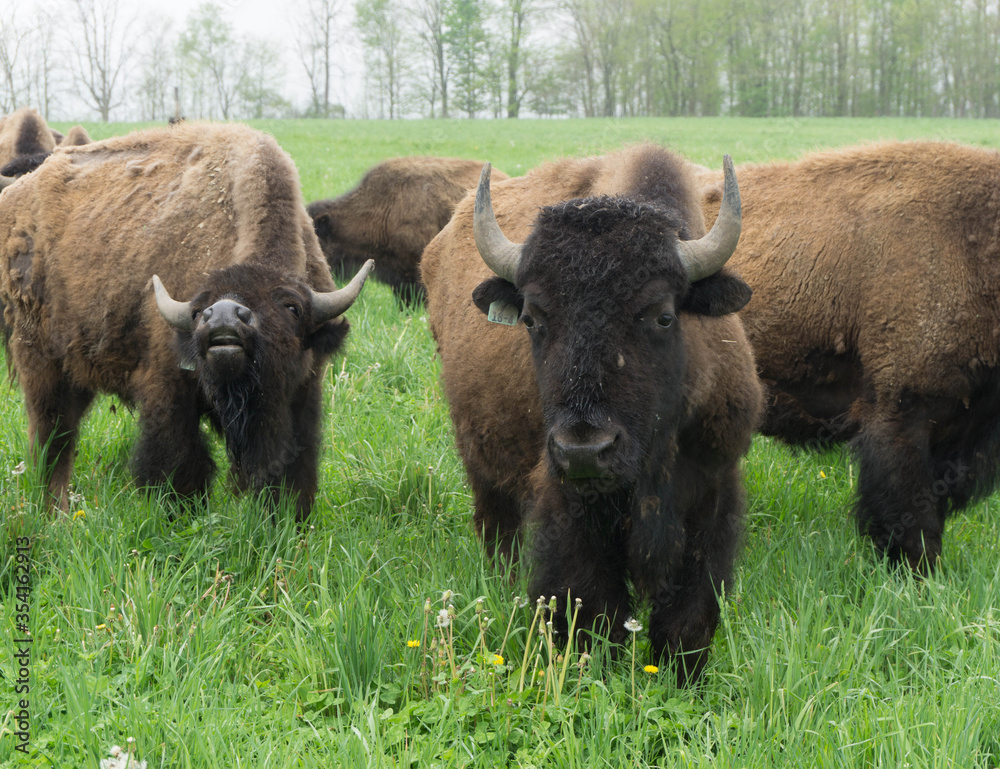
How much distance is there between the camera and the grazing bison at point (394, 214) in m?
10.9

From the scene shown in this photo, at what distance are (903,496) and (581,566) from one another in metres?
2.09

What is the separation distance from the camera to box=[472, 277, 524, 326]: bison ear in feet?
10.7

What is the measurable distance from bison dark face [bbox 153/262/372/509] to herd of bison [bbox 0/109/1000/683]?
0.02 m

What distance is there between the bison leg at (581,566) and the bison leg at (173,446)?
7.27ft

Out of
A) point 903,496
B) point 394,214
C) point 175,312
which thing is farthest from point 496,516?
point 394,214

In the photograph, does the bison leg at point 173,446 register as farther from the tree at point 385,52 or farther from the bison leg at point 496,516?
the tree at point 385,52

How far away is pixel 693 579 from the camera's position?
329cm

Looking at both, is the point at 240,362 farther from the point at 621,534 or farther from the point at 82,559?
the point at 621,534

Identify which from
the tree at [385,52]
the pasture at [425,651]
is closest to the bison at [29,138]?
the pasture at [425,651]

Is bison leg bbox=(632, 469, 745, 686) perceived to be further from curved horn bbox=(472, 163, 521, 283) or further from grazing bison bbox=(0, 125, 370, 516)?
grazing bison bbox=(0, 125, 370, 516)

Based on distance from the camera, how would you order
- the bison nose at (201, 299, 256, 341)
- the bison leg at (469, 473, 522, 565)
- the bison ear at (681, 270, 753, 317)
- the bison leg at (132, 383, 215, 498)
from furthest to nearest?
the bison leg at (132, 383, 215, 498)
the bison leg at (469, 473, 522, 565)
the bison nose at (201, 299, 256, 341)
the bison ear at (681, 270, 753, 317)

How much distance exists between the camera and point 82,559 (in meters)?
3.76

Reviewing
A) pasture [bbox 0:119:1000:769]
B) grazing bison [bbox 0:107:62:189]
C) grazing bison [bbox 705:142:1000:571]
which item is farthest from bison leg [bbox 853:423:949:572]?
grazing bison [bbox 0:107:62:189]

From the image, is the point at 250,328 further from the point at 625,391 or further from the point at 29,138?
the point at 29,138
